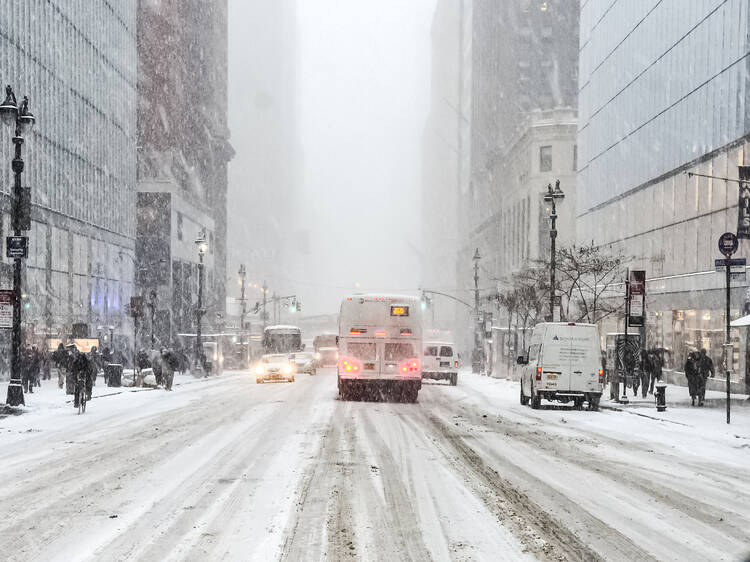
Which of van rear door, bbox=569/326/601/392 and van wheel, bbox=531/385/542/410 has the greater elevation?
van rear door, bbox=569/326/601/392

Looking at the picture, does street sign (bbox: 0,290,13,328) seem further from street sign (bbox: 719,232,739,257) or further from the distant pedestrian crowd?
the distant pedestrian crowd

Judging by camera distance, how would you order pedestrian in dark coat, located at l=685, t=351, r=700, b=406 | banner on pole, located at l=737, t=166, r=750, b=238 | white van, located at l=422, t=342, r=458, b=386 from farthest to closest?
white van, located at l=422, t=342, r=458, b=386
pedestrian in dark coat, located at l=685, t=351, r=700, b=406
banner on pole, located at l=737, t=166, r=750, b=238

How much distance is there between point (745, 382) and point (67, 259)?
45.2 meters

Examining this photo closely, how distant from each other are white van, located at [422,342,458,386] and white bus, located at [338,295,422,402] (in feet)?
48.5

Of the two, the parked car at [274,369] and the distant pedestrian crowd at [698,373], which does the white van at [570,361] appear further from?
the parked car at [274,369]

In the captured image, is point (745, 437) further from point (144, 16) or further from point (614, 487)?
point (144, 16)

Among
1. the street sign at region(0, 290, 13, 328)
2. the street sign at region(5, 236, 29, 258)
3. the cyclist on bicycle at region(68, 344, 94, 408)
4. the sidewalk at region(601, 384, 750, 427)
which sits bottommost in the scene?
the sidewalk at region(601, 384, 750, 427)

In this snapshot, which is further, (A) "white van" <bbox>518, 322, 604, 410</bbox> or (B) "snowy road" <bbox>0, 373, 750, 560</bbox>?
(A) "white van" <bbox>518, 322, 604, 410</bbox>

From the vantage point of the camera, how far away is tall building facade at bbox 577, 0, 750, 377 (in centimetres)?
3897

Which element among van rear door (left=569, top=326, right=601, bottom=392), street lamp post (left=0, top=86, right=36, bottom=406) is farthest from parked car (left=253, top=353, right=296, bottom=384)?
van rear door (left=569, top=326, right=601, bottom=392)

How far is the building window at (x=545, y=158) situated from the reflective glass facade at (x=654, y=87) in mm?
16465

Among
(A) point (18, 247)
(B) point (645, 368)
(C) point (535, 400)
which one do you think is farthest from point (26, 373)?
(B) point (645, 368)

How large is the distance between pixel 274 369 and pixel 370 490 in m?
34.2

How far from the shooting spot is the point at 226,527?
359 inches
